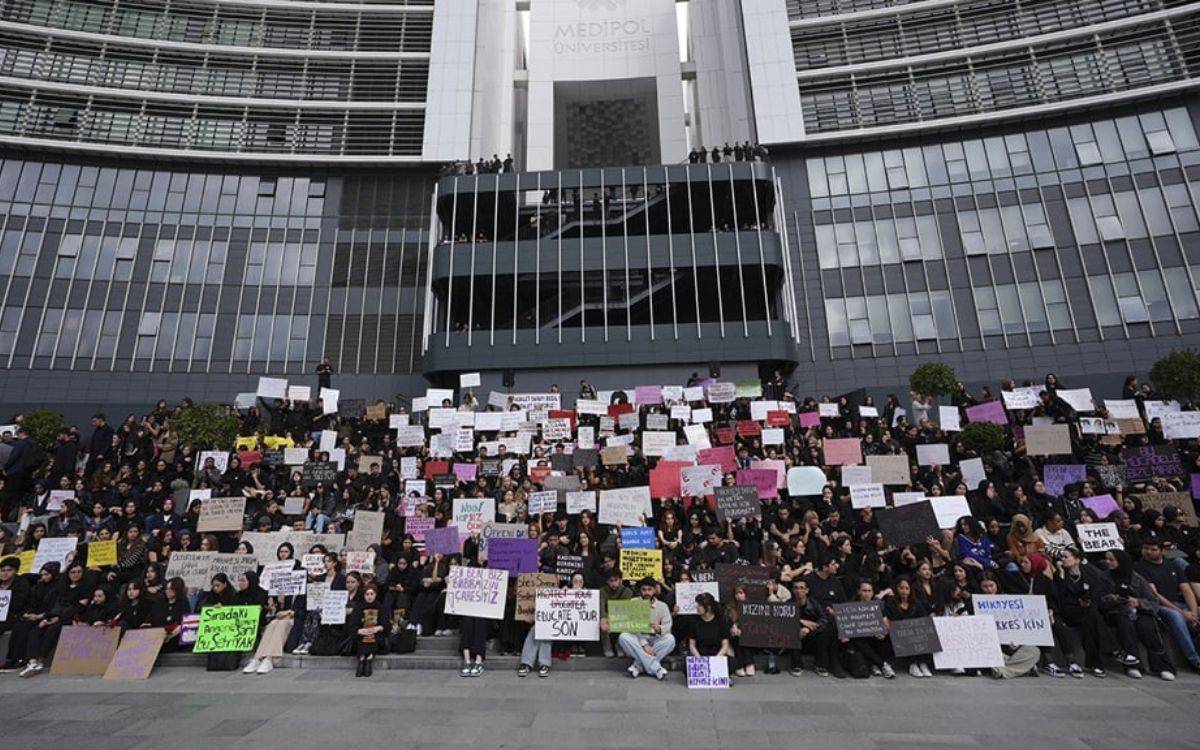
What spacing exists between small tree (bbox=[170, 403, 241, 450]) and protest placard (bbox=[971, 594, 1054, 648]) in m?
19.2

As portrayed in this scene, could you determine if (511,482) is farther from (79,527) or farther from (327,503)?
(79,527)

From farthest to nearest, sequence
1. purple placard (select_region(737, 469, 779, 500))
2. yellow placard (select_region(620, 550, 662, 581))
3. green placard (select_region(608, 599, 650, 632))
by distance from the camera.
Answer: purple placard (select_region(737, 469, 779, 500)) < yellow placard (select_region(620, 550, 662, 581)) < green placard (select_region(608, 599, 650, 632))

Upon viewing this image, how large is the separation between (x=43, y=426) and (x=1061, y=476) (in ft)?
94.6

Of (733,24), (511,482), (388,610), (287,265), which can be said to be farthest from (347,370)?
(733,24)

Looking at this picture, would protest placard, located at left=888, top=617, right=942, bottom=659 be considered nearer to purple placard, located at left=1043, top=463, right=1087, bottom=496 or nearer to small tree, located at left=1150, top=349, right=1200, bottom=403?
purple placard, located at left=1043, top=463, right=1087, bottom=496

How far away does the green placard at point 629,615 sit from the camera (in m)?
9.31

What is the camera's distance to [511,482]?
46.7 feet

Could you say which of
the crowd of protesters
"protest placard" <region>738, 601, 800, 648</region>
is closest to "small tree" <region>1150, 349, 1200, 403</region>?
the crowd of protesters

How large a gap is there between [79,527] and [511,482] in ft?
29.6

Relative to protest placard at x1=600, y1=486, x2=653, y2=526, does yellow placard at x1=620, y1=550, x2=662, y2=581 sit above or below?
below

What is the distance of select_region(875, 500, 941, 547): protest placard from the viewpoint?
10.8m

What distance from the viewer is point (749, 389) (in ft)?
82.3

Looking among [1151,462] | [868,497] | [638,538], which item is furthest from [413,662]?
[1151,462]

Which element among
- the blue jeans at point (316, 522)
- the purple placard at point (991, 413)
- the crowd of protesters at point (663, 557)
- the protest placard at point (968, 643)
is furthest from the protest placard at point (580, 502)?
the purple placard at point (991, 413)
